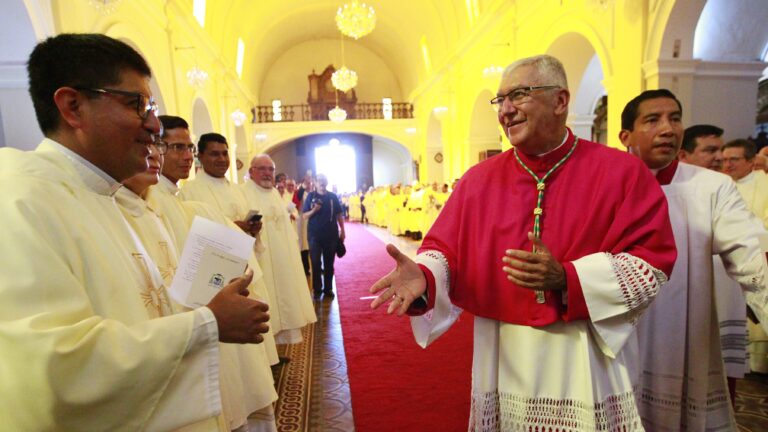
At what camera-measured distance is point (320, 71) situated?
26.1 meters

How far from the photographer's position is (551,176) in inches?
69.3

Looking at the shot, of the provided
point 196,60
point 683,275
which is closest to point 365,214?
point 196,60

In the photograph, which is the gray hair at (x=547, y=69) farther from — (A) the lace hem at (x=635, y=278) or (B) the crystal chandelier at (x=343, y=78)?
(B) the crystal chandelier at (x=343, y=78)

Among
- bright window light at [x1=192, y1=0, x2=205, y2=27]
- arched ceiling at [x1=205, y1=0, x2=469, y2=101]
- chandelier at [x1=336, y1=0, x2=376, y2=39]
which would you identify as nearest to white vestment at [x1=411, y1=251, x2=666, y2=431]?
chandelier at [x1=336, y1=0, x2=376, y2=39]

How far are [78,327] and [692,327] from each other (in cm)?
239

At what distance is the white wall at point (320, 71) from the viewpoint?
84.3 ft

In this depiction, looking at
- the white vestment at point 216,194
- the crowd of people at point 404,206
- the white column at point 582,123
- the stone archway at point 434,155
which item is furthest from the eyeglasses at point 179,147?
the stone archway at point 434,155

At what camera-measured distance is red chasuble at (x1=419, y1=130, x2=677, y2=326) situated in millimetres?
1544

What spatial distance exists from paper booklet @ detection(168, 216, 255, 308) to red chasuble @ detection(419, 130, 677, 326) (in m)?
0.69

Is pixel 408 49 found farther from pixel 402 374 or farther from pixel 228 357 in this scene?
pixel 228 357

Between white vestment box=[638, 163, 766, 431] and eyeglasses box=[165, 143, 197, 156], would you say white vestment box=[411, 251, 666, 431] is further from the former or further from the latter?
eyeglasses box=[165, 143, 197, 156]

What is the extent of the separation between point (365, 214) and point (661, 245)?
2115 centimetres

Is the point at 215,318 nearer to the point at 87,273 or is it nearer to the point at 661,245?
the point at 87,273

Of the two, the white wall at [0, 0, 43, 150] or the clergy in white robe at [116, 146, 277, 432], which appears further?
the white wall at [0, 0, 43, 150]
